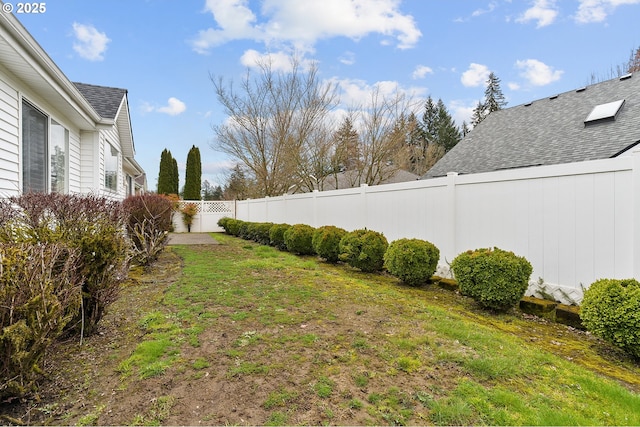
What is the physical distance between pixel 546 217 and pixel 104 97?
11.1 meters

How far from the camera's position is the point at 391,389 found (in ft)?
7.38

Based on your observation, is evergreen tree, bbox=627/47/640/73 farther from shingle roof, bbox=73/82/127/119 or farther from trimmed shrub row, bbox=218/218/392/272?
shingle roof, bbox=73/82/127/119

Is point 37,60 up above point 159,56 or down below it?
below

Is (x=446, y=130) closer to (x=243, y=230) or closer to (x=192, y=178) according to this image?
(x=192, y=178)

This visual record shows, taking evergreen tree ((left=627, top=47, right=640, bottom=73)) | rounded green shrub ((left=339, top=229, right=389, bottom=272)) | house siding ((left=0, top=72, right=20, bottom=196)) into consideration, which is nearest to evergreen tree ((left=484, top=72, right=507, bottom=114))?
evergreen tree ((left=627, top=47, right=640, bottom=73))

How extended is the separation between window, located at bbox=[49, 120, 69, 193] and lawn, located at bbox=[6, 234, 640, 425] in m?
4.00

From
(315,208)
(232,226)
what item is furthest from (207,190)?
(315,208)

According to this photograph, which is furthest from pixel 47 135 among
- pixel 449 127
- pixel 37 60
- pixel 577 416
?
pixel 449 127

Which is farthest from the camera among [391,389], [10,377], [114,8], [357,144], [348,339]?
[357,144]

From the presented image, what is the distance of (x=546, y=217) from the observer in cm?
434

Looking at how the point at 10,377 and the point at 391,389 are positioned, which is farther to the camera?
the point at 391,389

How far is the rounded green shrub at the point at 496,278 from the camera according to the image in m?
4.06

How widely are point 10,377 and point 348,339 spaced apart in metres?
2.46

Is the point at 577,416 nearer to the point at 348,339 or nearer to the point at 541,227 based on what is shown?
the point at 348,339
